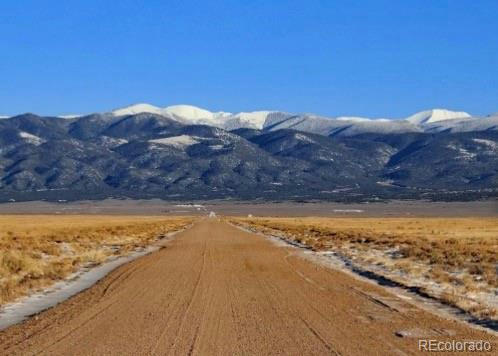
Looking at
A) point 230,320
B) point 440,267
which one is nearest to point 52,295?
point 230,320

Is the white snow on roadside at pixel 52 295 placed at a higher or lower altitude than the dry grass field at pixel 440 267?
lower

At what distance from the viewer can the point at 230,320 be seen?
15.5 metres

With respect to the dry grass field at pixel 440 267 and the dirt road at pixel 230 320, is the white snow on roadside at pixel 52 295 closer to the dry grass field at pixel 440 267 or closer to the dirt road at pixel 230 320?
the dirt road at pixel 230 320

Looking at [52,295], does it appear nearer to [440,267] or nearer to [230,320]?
[230,320]

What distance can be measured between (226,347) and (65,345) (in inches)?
104

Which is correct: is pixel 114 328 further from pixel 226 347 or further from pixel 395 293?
pixel 395 293

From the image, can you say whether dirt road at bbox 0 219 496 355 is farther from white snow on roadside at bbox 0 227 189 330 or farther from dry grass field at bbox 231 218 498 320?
dry grass field at bbox 231 218 498 320

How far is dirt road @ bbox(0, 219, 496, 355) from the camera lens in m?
12.7

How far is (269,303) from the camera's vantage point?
1811 cm

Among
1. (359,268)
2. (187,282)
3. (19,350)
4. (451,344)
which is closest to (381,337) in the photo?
(451,344)

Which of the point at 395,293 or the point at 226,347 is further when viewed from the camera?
the point at 395,293

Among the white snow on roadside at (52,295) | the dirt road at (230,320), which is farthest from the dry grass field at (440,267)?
the white snow on roadside at (52,295)

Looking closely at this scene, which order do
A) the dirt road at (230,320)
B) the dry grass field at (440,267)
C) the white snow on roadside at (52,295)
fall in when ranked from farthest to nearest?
1. the dry grass field at (440,267)
2. the white snow on roadside at (52,295)
3. the dirt road at (230,320)

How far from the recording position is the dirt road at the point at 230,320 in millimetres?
12727
